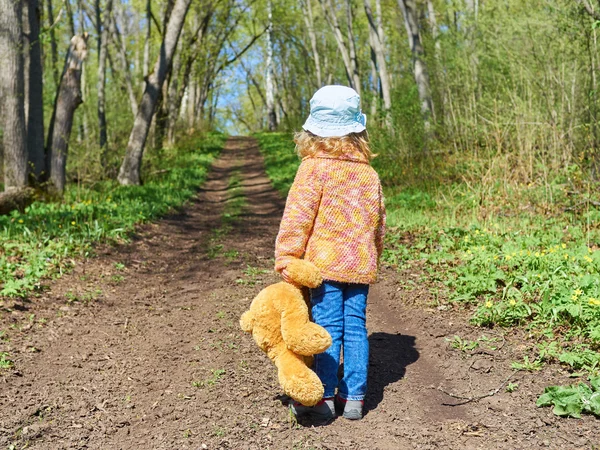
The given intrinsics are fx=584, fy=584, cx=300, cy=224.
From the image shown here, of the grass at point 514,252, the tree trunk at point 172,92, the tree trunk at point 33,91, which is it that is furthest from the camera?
the tree trunk at point 172,92

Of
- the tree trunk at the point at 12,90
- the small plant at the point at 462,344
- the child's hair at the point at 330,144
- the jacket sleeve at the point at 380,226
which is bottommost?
the small plant at the point at 462,344

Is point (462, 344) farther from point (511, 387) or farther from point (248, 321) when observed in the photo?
point (248, 321)

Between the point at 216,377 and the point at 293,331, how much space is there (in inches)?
45.3

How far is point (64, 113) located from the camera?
1050 cm

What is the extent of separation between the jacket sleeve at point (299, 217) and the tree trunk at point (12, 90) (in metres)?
7.28

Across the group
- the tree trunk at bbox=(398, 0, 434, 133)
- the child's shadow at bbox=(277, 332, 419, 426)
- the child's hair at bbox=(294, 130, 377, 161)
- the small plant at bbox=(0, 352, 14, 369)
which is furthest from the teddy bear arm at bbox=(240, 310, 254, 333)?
the tree trunk at bbox=(398, 0, 434, 133)

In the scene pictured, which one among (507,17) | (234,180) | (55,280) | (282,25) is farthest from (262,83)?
(55,280)

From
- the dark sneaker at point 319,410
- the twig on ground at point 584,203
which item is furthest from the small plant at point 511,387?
the twig on ground at point 584,203

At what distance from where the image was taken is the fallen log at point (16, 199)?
344 inches

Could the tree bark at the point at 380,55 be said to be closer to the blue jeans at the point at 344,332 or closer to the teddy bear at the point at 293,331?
the blue jeans at the point at 344,332

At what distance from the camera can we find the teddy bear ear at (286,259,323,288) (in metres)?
3.18

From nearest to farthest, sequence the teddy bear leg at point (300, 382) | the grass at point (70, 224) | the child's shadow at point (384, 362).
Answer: the teddy bear leg at point (300, 382)
the child's shadow at point (384, 362)
the grass at point (70, 224)

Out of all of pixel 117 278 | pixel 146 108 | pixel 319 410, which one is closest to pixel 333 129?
pixel 319 410

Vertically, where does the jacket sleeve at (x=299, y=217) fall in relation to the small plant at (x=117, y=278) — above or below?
above
